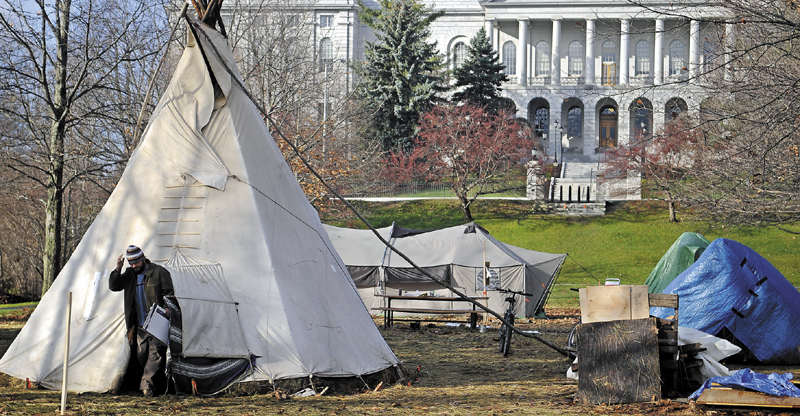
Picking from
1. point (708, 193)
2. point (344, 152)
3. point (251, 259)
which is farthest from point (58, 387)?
point (344, 152)

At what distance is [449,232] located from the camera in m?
19.1

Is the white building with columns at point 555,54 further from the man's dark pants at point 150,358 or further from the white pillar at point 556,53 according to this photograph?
the man's dark pants at point 150,358

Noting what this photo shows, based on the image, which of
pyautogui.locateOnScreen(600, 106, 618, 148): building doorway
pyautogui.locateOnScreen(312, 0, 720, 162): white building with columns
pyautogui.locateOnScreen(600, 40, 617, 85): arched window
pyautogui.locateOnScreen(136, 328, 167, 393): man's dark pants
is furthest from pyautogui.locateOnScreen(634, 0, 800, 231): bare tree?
pyautogui.locateOnScreen(600, 40, 617, 85): arched window

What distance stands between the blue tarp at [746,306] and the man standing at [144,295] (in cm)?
765

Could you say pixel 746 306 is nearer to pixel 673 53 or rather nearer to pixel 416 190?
pixel 416 190

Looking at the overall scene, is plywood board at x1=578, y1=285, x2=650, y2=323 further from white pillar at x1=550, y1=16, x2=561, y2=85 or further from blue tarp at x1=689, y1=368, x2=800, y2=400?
A: white pillar at x1=550, y1=16, x2=561, y2=85

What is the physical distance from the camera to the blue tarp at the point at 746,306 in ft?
34.7

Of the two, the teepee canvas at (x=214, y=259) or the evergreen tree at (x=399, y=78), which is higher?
the evergreen tree at (x=399, y=78)

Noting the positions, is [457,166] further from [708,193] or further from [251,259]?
[251,259]

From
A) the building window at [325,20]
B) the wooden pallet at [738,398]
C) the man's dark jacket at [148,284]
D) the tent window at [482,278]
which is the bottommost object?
the tent window at [482,278]

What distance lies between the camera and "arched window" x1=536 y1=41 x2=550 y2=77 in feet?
221

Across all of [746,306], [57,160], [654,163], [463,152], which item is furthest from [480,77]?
[746,306]

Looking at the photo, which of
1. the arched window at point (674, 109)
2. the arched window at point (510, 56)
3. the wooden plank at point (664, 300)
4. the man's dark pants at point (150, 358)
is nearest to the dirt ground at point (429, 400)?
the man's dark pants at point (150, 358)

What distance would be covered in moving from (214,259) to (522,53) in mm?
58935
